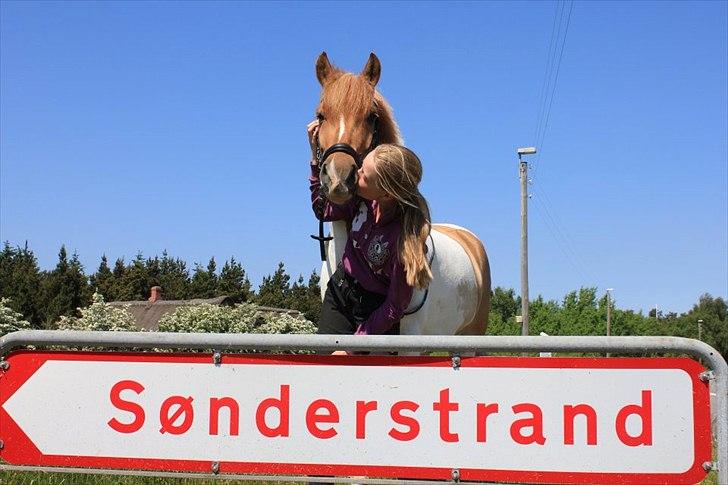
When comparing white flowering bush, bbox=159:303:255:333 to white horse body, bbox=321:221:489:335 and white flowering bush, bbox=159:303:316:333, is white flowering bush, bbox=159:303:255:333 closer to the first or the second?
white flowering bush, bbox=159:303:316:333

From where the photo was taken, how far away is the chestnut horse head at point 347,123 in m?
3.15

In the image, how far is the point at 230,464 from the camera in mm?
2389

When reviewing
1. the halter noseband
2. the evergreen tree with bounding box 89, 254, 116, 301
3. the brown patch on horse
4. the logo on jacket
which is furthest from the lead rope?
the evergreen tree with bounding box 89, 254, 116, 301

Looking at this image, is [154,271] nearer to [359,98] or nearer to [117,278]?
[117,278]

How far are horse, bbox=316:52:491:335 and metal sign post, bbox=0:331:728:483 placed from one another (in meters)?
1.03

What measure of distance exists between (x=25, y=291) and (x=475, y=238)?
70.1 feet

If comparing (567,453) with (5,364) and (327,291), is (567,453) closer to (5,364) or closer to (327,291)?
(327,291)

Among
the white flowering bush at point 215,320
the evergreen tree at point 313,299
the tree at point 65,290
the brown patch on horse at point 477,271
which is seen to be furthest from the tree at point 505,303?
the brown patch on horse at point 477,271

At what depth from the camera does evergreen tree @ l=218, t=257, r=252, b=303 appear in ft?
121

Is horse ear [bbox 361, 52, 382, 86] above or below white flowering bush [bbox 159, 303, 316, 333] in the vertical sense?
above

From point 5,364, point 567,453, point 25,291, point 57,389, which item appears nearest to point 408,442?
point 567,453

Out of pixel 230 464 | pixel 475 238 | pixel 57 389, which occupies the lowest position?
pixel 230 464

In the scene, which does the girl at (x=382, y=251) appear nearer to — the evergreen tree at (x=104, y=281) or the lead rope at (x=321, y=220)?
the lead rope at (x=321, y=220)

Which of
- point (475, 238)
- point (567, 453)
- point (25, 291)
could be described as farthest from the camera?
point (25, 291)
